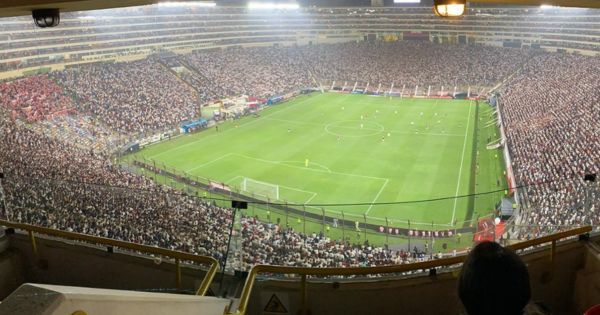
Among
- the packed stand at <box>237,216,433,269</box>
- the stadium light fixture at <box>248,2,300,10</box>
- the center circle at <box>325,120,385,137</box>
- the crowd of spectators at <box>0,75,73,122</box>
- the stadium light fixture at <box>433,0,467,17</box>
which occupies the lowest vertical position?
the packed stand at <box>237,216,433,269</box>

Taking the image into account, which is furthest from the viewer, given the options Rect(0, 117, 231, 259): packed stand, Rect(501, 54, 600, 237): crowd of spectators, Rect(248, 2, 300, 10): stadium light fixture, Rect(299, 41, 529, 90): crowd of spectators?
Rect(248, 2, 300, 10): stadium light fixture

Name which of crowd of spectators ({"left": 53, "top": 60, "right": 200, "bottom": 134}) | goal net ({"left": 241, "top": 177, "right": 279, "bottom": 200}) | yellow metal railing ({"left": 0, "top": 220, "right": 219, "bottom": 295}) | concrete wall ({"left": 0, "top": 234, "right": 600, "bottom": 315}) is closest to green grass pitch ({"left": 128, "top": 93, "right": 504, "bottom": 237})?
goal net ({"left": 241, "top": 177, "right": 279, "bottom": 200})

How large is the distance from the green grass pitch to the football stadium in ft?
0.68

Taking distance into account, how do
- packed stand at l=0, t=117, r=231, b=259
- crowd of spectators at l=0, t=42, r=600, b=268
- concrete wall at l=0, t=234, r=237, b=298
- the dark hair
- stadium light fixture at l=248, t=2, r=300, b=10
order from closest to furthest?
the dark hair → concrete wall at l=0, t=234, r=237, b=298 → packed stand at l=0, t=117, r=231, b=259 → crowd of spectators at l=0, t=42, r=600, b=268 → stadium light fixture at l=248, t=2, r=300, b=10

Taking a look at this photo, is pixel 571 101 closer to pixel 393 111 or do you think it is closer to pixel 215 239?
pixel 393 111

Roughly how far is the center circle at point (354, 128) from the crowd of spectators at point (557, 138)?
910 centimetres

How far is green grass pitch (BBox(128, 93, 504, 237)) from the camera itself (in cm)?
2344

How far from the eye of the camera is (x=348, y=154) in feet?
97.0

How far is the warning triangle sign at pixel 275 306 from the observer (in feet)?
15.7

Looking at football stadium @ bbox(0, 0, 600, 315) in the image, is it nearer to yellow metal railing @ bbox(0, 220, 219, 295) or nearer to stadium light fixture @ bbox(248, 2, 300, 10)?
yellow metal railing @ bbox(0, 220, 219, 295)

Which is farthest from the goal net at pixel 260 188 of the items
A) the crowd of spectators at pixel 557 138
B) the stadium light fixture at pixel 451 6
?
the stadium light fixture at pixel 451 6

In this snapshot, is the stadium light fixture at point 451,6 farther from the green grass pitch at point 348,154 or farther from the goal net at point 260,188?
the goal net at point 260,188

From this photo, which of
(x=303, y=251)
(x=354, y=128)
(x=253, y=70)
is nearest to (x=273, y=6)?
(x=253, y=70)

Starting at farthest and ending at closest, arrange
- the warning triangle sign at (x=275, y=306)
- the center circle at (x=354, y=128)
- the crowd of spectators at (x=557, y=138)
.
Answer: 1. the center circle at (x=354, y=128)
2. the crowd of spectators at (x=557, y=138)
3. the warning triangle sign at (x=275, y=306)
